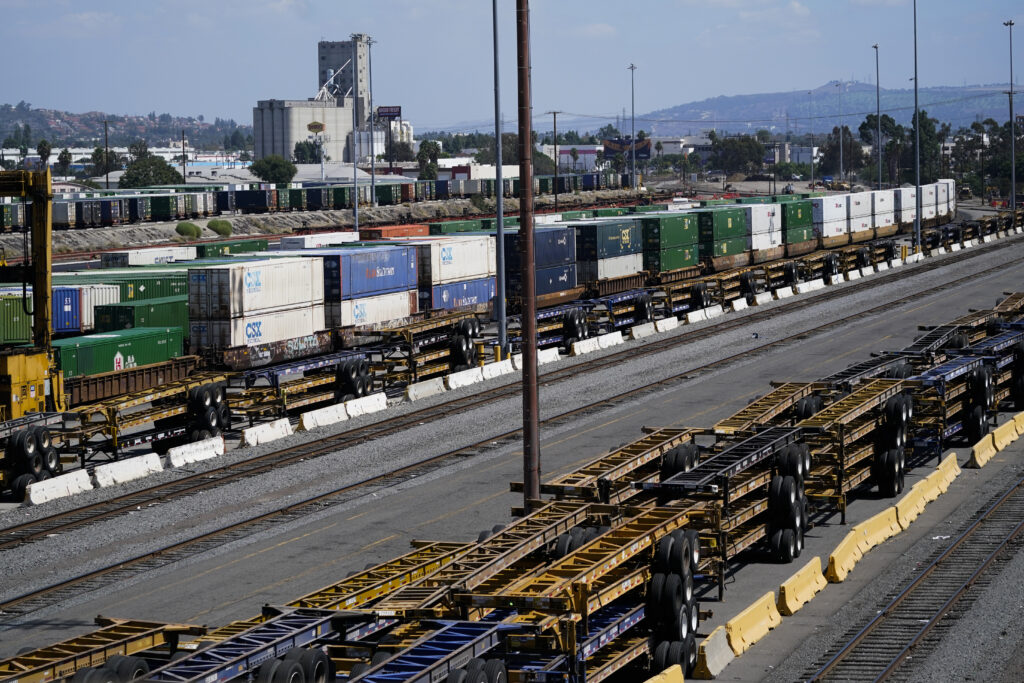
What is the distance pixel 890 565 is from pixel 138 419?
68.4ft

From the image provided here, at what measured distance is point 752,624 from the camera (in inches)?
908

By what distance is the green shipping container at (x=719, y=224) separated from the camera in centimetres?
7631

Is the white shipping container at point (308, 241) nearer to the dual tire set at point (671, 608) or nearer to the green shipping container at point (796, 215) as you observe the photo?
the green shipping container at point (796, 215)

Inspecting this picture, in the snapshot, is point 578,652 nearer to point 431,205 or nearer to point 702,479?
point 702,479

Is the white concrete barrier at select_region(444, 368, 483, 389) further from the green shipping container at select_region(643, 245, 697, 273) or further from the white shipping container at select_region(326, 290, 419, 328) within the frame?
the green shipping container at select_region(643, 245, 697, 273)

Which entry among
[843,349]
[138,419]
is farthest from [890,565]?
[843,349]

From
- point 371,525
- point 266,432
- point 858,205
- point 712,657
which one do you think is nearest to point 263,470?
point 266,432

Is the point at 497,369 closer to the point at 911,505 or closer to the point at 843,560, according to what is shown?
the point at 911,505

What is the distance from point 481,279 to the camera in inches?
2255

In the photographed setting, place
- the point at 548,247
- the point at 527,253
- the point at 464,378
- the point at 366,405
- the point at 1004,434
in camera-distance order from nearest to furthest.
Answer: the point at 527,253 < the point at 1004,434 < the point at 366,405 < the point at 464,378 < the point at 548,247

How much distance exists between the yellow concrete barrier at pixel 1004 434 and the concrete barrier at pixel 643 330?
2342 cm

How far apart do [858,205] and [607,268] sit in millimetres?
40726

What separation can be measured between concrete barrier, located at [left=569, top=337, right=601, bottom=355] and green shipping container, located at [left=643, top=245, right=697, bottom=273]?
40.9 ft

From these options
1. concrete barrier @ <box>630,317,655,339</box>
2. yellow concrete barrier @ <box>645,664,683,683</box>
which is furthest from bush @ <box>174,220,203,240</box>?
yellow concrete barrier @ <box>645,664,683,683</box>
